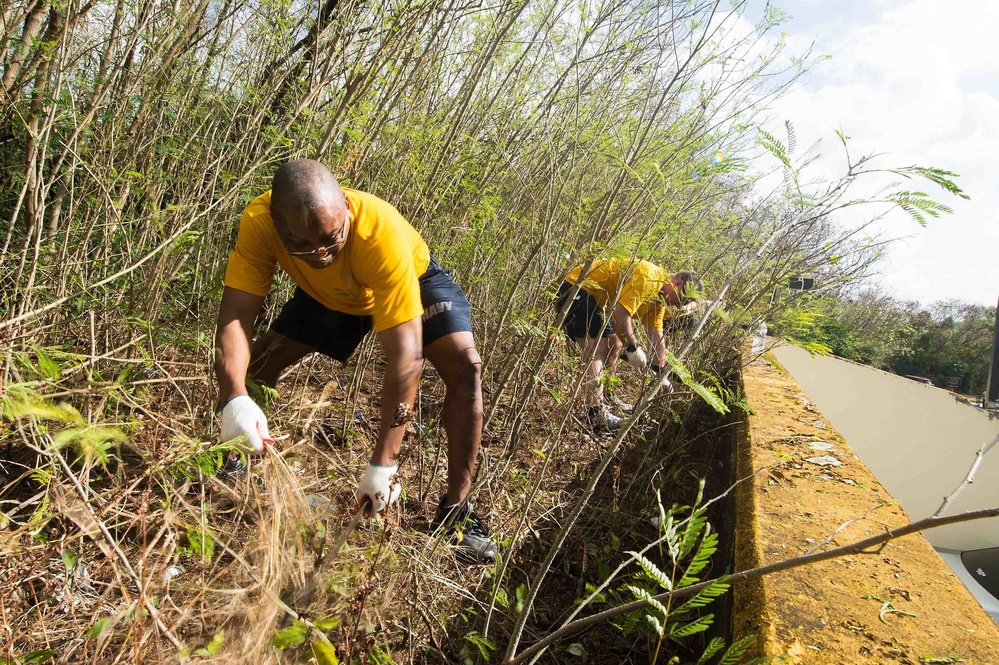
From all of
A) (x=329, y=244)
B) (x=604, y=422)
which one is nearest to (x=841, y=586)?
(x=329, y=244)

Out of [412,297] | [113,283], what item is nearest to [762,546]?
[412,297]

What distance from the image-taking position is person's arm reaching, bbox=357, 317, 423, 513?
2.12 meters

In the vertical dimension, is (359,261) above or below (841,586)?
above

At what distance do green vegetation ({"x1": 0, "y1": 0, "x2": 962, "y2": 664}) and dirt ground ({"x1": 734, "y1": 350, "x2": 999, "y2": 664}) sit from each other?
0.25 m

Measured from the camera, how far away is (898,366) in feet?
82.4

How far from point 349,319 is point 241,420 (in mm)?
804

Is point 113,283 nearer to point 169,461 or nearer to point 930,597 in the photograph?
point 169,461

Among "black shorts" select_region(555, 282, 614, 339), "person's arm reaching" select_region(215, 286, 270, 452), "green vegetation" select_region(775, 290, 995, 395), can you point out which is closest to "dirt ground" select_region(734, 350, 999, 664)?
"person's arm reaching" select_region(215, 286, 270, 452)

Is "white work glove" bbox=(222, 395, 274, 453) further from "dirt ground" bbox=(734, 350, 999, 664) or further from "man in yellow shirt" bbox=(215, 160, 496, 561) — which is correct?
"dirt ground" bbox=(734, 350, 999, 664)

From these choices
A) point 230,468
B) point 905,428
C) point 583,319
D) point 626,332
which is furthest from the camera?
point 905,428

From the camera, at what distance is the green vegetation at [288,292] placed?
1528 millimetres

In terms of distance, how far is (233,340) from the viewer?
230 centimetres

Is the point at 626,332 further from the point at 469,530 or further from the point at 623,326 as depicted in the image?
the point at 469,530

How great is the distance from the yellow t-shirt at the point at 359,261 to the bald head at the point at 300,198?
23 centimetres
